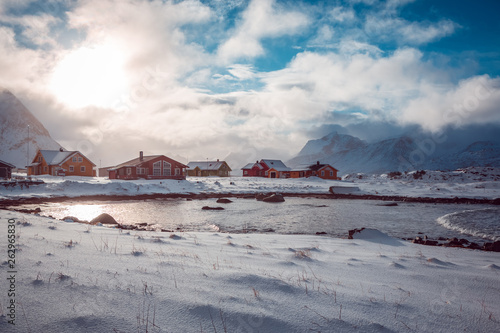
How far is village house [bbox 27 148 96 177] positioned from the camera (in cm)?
5125

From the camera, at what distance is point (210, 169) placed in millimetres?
80938

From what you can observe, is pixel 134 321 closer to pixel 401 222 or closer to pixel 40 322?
pixel 40 322

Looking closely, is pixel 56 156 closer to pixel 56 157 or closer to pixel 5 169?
pixel 56 157

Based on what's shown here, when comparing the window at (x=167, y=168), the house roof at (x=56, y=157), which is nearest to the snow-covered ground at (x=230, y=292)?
the window at (x=167, y=168)

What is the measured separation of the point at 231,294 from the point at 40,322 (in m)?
1.94

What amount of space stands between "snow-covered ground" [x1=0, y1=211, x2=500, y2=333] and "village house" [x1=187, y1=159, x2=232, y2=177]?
74.3 metres

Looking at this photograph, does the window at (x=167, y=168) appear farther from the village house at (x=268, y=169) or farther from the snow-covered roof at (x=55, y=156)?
the village house at (x=268, y=169)

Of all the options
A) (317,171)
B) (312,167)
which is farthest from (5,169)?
(312,167)

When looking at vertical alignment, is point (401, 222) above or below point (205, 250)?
below

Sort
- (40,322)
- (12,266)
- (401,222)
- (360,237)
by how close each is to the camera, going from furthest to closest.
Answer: (401,222), (360,237), (12,266), (40,322)

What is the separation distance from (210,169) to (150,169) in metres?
33.2

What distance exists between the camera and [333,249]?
7.09 metres

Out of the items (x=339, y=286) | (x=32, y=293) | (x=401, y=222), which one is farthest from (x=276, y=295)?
(x=401, y=222)

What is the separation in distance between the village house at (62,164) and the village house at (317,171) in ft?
162
